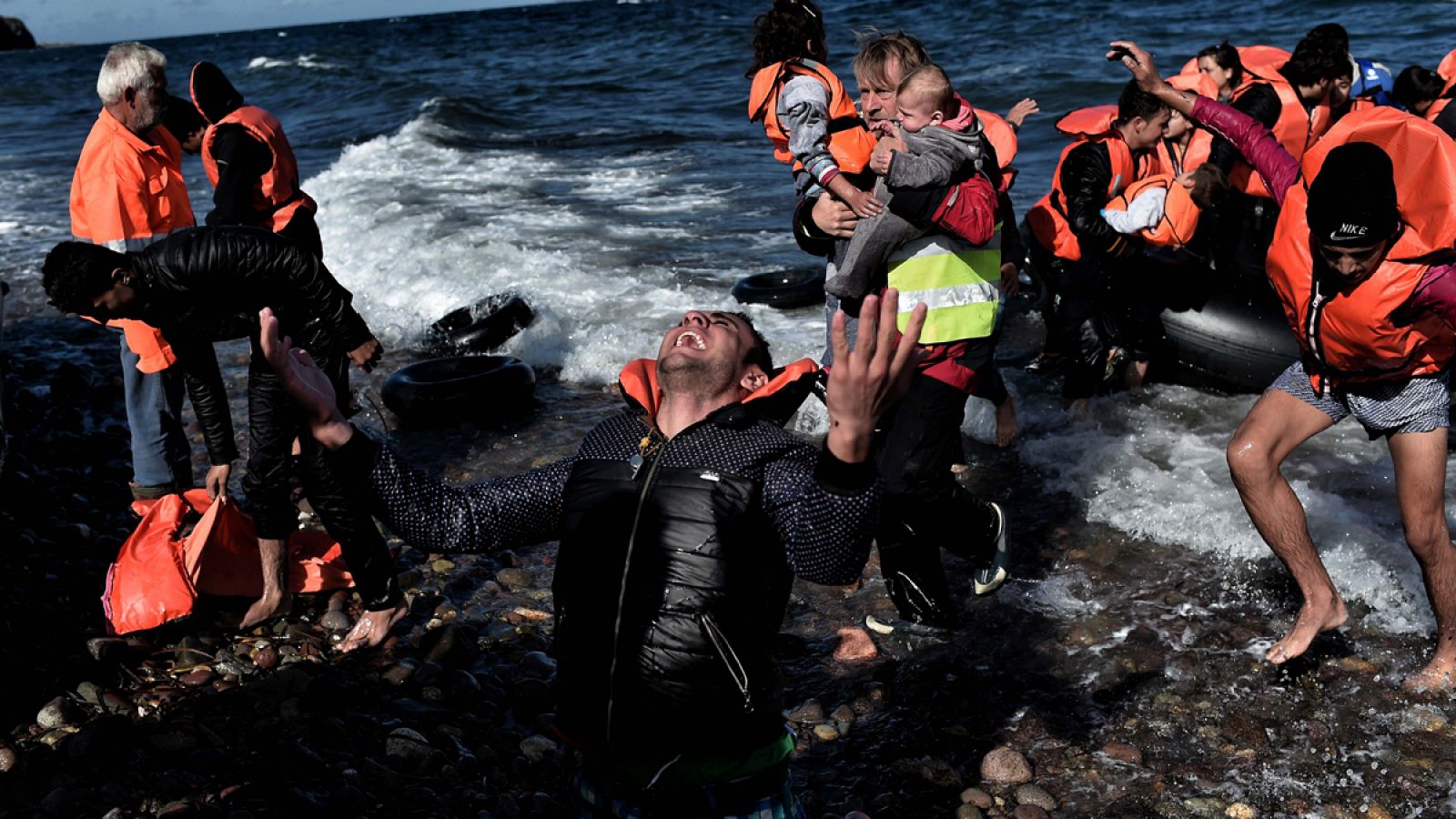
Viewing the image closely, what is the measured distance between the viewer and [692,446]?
2574mm

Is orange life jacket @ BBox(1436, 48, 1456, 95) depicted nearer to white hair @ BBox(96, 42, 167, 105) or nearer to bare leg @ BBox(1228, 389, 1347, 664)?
bare leg @ BBox(1228, 389, 1347, 664)

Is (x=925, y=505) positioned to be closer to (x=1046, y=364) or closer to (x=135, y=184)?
(x=1046, y=364)

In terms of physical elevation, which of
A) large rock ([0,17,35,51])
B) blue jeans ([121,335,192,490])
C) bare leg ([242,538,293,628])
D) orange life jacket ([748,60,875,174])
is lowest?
large rock ([0,17,35,51])

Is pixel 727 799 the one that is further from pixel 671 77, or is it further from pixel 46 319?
pixel 671 77

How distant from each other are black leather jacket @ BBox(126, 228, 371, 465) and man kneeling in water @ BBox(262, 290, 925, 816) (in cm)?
219

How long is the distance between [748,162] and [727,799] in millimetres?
14249

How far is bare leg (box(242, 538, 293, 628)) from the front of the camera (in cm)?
498

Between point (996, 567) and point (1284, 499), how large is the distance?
1.05 metres

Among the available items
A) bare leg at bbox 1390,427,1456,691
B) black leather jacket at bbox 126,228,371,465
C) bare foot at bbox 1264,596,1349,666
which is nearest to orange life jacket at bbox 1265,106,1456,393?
bare leg at bbox 1390,427,1456,691

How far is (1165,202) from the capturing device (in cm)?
660

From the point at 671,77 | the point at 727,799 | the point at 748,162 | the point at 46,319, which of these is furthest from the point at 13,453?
the point at 671,77

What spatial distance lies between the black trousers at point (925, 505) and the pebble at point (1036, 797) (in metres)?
0.90

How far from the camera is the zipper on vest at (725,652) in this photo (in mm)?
2441

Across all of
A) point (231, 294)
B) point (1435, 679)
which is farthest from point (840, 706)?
point (231, 294)
